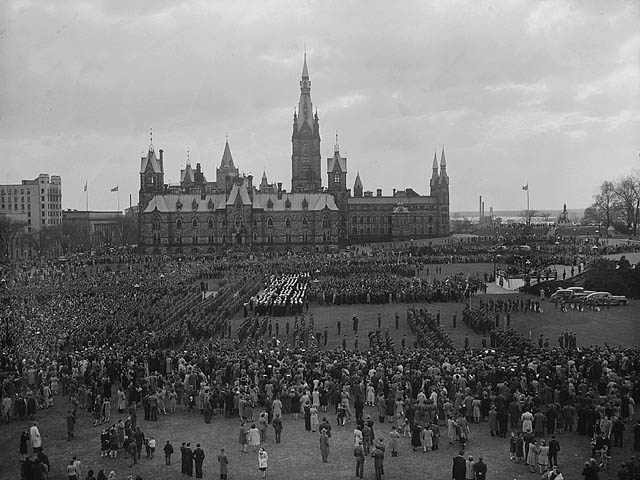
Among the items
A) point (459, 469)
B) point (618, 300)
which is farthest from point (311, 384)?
point (618, 300)

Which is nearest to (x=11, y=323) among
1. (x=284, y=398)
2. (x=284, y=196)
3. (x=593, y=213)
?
(x=284, y=398)

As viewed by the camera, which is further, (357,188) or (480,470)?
(357,188)

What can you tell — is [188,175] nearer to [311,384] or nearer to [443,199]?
[443,199]

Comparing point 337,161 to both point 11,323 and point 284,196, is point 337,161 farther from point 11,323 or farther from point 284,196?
point 11,323

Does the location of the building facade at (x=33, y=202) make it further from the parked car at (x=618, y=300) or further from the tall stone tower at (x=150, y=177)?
the parked car at (x=618, y=300)

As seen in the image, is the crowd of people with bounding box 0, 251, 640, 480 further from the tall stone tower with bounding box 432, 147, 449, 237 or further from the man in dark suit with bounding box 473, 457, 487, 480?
the tall stone tower with bounding box 432, 147, 449, 237

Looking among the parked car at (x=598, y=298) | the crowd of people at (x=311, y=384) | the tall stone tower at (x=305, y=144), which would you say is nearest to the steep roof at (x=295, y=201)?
the tall stone tower at (x=305, y=144)
